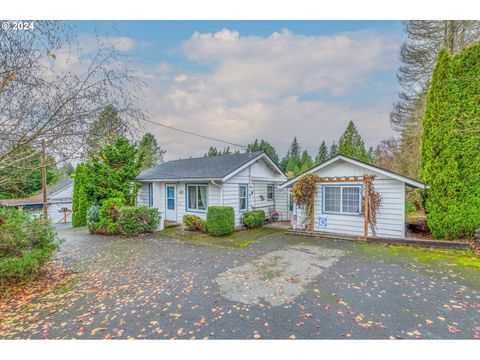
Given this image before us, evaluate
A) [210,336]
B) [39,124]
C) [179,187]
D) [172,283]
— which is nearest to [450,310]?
[210,336]

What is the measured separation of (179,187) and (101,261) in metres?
6.10

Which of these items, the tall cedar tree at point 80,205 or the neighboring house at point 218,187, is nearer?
the neighboring house at point 218,187

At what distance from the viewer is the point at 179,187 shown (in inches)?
494

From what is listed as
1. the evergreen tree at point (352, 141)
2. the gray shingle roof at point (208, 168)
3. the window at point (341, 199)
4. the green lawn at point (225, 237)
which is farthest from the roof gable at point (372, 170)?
the evergreen tree at point (352, 141)

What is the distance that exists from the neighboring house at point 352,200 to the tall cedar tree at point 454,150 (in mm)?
966

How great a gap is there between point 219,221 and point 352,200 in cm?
565

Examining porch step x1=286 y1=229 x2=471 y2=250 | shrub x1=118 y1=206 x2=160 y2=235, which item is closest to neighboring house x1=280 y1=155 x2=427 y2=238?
porch step x1=286 y1=229 x2=471 y2=250

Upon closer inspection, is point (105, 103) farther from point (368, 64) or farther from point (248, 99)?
point (248, 99)

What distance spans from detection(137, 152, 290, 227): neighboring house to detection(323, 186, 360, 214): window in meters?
4.14

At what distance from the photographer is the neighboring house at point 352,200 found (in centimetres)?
848

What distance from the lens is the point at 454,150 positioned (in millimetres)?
8211

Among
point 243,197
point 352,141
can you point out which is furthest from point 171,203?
point 352,141

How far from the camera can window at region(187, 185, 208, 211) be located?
1164 centimetres

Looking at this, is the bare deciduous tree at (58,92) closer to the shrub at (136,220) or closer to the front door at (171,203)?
the shrub at (136,220)
